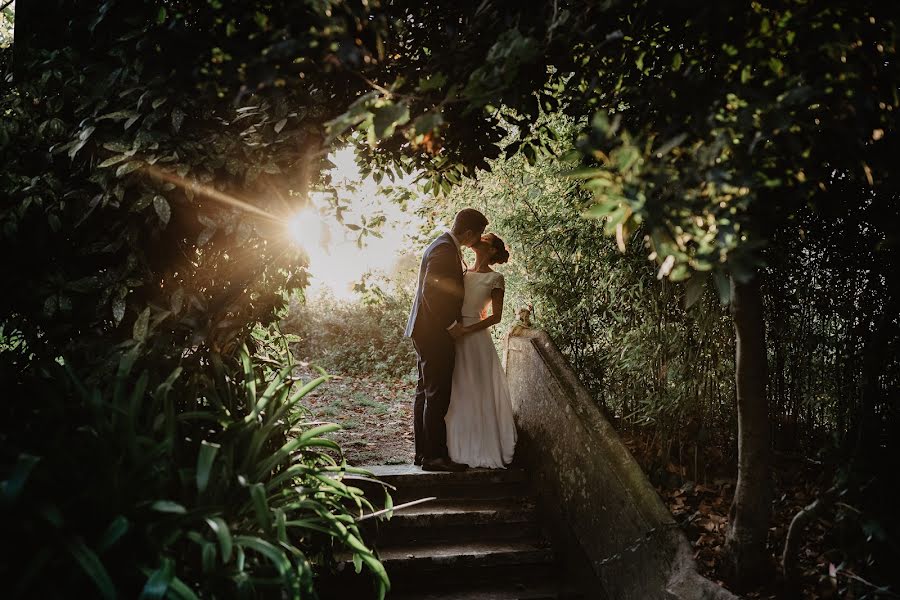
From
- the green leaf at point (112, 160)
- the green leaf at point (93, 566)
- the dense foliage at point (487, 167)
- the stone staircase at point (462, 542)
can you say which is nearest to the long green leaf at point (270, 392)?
the dense foliage at point (487, 167)

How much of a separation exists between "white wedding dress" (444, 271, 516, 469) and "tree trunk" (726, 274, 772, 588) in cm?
231

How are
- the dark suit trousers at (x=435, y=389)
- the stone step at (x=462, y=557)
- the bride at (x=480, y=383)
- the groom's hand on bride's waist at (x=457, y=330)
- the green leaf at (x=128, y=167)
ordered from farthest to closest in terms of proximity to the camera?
the groom's hand on bride's waist at (x=457, y=330) → the bride at (x=480, y=383) → the dark suit trousers at (x=435, y=389) → the stone step at (x=462, y=557) → the green leaf at (x=128, y=167)

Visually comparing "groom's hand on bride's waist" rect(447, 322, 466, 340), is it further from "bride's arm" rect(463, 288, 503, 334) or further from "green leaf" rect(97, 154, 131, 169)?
"green leaf" rect(97, 154, 131, 169)

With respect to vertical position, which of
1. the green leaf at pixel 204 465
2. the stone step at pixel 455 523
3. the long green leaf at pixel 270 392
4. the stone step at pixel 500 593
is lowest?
the stone step at pixel 500 593

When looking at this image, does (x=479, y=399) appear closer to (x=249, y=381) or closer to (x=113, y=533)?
(x=249, y=381)

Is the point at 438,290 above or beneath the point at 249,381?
above

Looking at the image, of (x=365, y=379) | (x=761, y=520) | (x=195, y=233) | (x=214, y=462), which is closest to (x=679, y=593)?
(x=761, y=520)

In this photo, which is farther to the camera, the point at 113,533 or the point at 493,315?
the point at 493,315

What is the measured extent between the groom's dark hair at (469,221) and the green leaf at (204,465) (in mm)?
3191

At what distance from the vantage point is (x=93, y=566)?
1.93 m

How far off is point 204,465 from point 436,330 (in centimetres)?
289

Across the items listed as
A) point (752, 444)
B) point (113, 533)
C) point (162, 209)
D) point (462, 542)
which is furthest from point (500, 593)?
point (162, 209)

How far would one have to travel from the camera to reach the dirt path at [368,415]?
5.76 meters

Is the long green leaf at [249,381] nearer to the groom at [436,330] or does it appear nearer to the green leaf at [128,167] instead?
the green leaf at [128,167]
